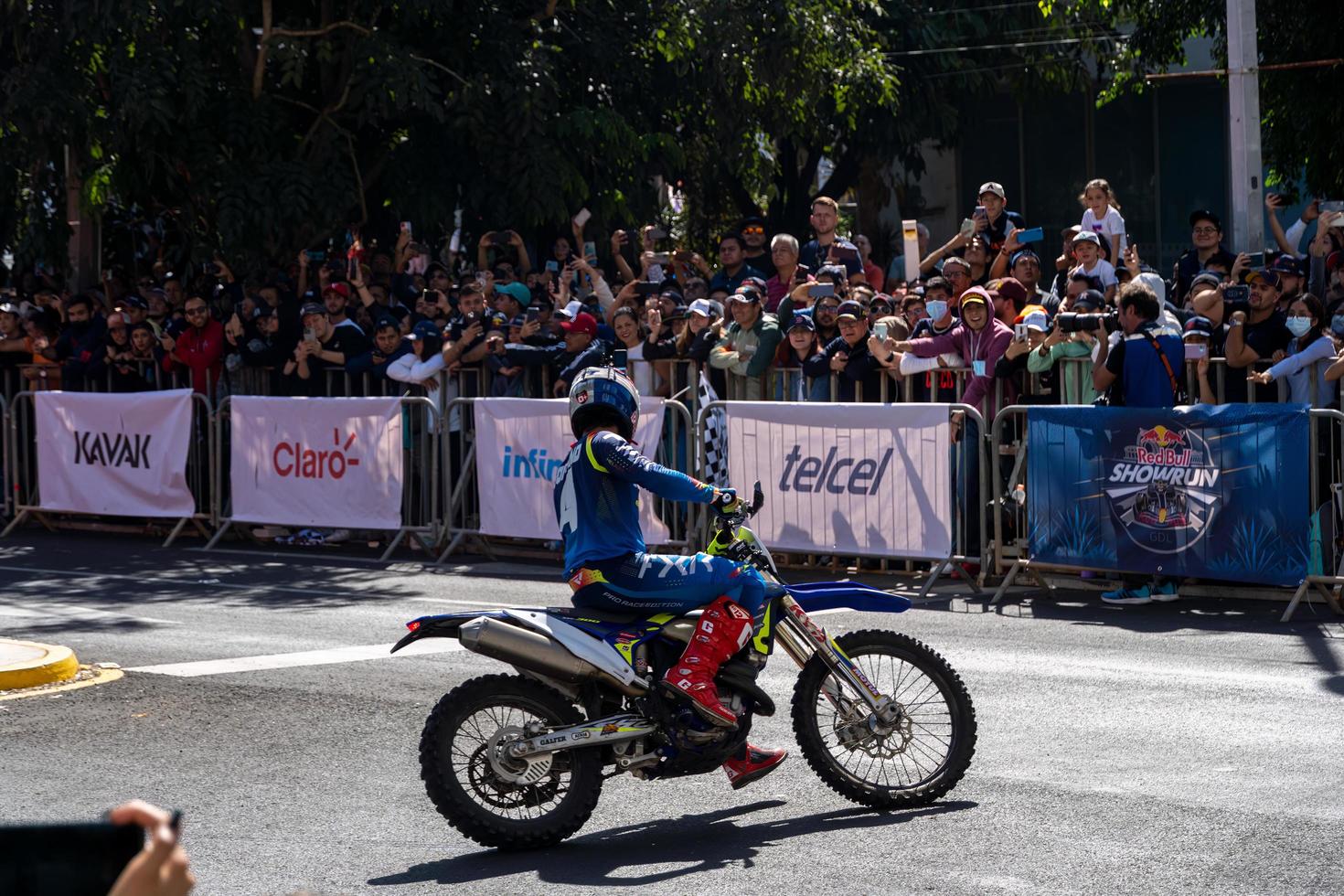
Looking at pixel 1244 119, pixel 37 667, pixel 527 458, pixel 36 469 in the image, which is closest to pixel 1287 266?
pixel 1244 119

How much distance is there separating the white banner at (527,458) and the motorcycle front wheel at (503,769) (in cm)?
754

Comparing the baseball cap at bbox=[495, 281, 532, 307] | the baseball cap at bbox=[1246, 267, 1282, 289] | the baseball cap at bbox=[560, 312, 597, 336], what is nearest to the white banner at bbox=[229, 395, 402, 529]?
the baseball cap at bbox=[560, 312, 597, 336]

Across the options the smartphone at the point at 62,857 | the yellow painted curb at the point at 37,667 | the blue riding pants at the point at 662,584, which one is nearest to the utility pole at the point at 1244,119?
the blue riding pants at the point at 662,584

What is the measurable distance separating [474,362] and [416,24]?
6.14 meters

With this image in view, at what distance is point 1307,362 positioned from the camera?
39.3 feet

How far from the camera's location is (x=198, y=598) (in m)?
13.4

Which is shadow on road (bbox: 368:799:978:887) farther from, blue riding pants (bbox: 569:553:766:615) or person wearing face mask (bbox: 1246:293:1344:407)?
person wearing face mask (bbox: 1246:293:1344:407)

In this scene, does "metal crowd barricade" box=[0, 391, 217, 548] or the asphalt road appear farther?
"metal crowd barricade" box=[0, 391, 217, 548]

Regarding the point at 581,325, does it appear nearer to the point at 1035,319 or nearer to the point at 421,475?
the point at 421,475

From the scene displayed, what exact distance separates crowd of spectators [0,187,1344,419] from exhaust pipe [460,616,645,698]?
180cm

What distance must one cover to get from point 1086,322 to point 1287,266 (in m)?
1.71

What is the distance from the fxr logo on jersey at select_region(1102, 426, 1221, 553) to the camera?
11.8 m

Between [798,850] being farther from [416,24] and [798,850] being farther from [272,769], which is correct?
[416,24]

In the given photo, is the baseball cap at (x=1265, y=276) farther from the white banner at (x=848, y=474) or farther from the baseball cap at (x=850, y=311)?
the baseball cap at (x=850, y=311)
